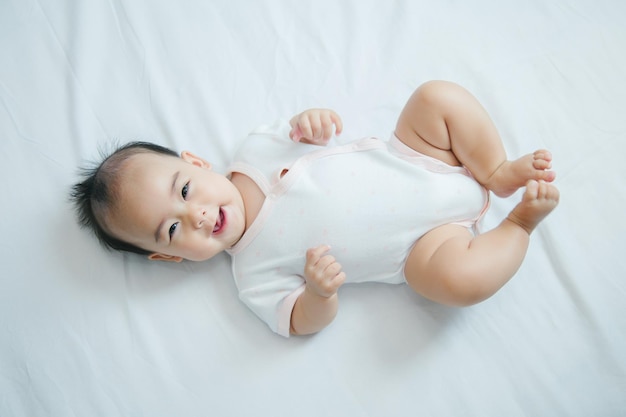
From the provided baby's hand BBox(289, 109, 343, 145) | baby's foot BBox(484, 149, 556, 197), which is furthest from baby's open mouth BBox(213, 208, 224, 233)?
baby's foot BBox(484, 149, 556, 197)

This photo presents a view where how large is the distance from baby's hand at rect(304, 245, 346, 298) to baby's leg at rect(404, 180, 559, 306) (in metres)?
0.20

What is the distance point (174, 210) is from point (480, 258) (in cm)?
68

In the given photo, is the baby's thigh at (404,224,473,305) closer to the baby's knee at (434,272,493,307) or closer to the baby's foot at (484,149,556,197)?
the baby's knee at (434,272,493,307)

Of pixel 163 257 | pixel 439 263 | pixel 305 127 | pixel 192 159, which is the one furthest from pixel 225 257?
pixel 439 263

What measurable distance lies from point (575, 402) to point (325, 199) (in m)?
0.73

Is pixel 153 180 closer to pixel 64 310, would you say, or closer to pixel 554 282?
pixel 64 310

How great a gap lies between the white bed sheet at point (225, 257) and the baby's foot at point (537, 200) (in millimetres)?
194

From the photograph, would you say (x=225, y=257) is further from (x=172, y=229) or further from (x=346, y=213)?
(x=346, y=213)

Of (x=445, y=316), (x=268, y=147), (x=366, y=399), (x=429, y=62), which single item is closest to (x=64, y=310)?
(x=268, y=147)

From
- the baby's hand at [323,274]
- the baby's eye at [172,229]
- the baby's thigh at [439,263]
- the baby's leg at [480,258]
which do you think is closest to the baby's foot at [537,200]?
the baby's leg at [480,258]

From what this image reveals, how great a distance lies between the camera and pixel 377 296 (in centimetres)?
118

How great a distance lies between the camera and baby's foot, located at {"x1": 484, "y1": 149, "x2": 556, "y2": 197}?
1.04 m

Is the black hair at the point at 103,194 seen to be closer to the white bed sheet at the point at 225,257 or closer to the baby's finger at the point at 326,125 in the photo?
the white bed sheet at the point at 225,257

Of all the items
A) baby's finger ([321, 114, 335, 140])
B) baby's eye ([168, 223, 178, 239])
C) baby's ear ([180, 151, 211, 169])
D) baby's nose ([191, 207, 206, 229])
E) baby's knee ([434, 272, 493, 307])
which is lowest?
baby's knee ([434, 272, 493, 307])
